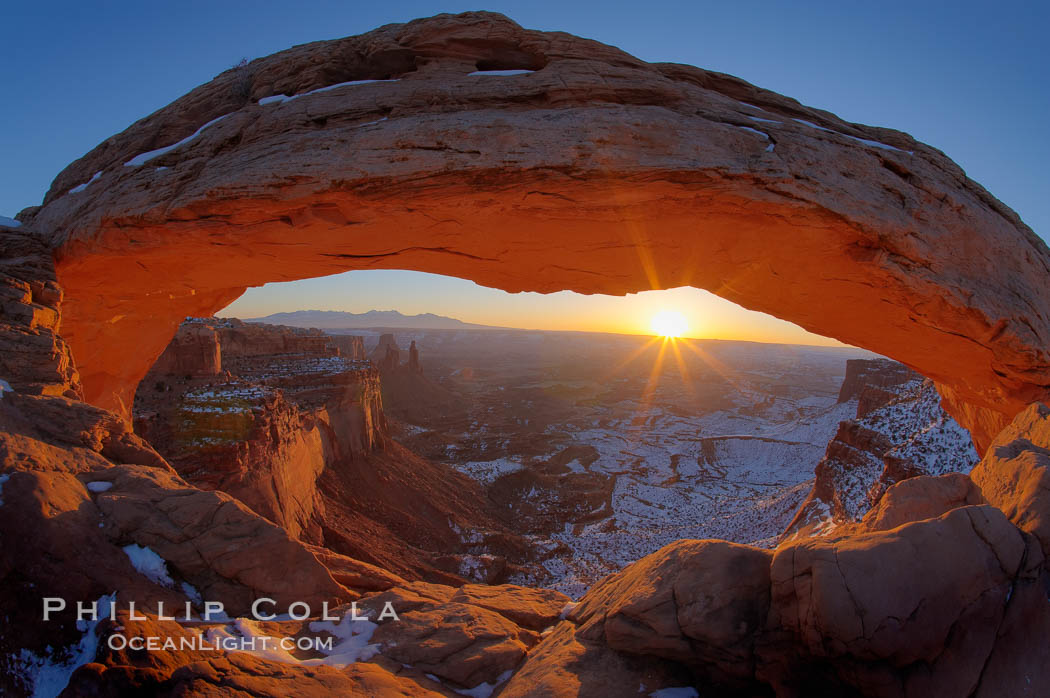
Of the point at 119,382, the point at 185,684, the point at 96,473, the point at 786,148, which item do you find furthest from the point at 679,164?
the point at 119,382

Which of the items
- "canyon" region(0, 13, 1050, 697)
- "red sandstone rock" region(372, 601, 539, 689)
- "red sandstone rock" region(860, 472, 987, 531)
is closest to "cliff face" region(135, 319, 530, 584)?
"canyon" region(0, 13, 1050, 697)

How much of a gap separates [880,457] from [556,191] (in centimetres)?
2306

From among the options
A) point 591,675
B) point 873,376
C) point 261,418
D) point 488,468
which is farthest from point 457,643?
point 873,376

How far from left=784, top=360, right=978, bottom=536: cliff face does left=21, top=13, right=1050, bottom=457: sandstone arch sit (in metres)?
12.1

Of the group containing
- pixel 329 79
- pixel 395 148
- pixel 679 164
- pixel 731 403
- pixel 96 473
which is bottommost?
pixel 731 403

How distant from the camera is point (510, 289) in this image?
8383 millimetres

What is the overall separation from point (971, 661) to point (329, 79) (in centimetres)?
911

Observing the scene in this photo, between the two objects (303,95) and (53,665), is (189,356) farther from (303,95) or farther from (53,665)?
(53,665)

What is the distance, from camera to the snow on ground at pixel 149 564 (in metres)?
3.98

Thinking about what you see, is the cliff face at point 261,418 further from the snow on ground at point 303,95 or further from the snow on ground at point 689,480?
the snow on ground at point 689,480

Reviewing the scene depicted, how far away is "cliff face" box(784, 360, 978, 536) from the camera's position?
1816 centimetres

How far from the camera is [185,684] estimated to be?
2992mm

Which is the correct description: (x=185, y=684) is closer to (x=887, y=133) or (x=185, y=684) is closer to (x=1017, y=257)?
(x=887, y=133)

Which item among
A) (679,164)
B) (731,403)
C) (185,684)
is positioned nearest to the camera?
(185,684)
